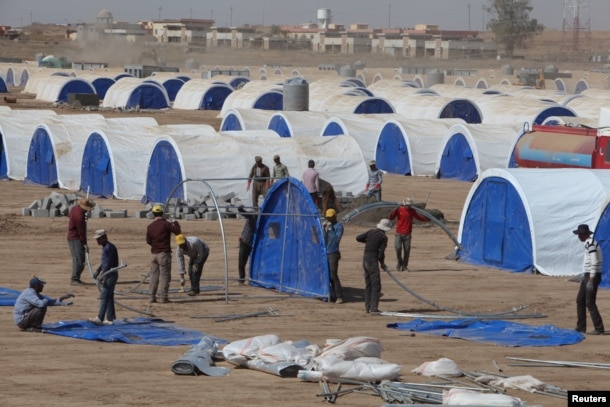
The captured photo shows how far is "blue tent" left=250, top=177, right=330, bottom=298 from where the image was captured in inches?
751

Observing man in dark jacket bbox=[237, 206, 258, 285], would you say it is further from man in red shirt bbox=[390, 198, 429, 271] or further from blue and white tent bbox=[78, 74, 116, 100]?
blue and white tent bbox=[78, 74, 116, 100]

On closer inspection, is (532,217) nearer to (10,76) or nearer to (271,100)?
(271,100)

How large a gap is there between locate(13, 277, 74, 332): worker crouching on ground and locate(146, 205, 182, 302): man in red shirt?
229 cm

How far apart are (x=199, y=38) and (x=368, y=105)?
124m

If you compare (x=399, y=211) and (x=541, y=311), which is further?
(x=399, y=211)

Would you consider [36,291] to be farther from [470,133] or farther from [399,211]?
[470,133]

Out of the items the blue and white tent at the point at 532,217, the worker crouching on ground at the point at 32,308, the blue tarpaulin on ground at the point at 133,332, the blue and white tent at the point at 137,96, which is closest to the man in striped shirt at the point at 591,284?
the blue and white tent at the point at 532,217

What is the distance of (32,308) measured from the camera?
51.6 feet

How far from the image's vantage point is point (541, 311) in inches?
725

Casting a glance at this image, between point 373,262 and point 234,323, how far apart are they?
2217 mm

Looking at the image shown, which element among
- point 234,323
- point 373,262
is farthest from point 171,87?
point 234,323

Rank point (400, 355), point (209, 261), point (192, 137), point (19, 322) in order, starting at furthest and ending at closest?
point (192, 137)
point (209, 261)
point (19, 322)
point (400, 355)

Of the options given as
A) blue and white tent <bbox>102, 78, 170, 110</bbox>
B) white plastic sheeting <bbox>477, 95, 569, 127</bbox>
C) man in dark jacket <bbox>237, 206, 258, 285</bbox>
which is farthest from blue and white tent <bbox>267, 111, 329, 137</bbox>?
blue and white tent <bbox>102, 78, 170, 110</bbox>

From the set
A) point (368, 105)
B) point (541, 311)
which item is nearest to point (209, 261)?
point (541, 311)
